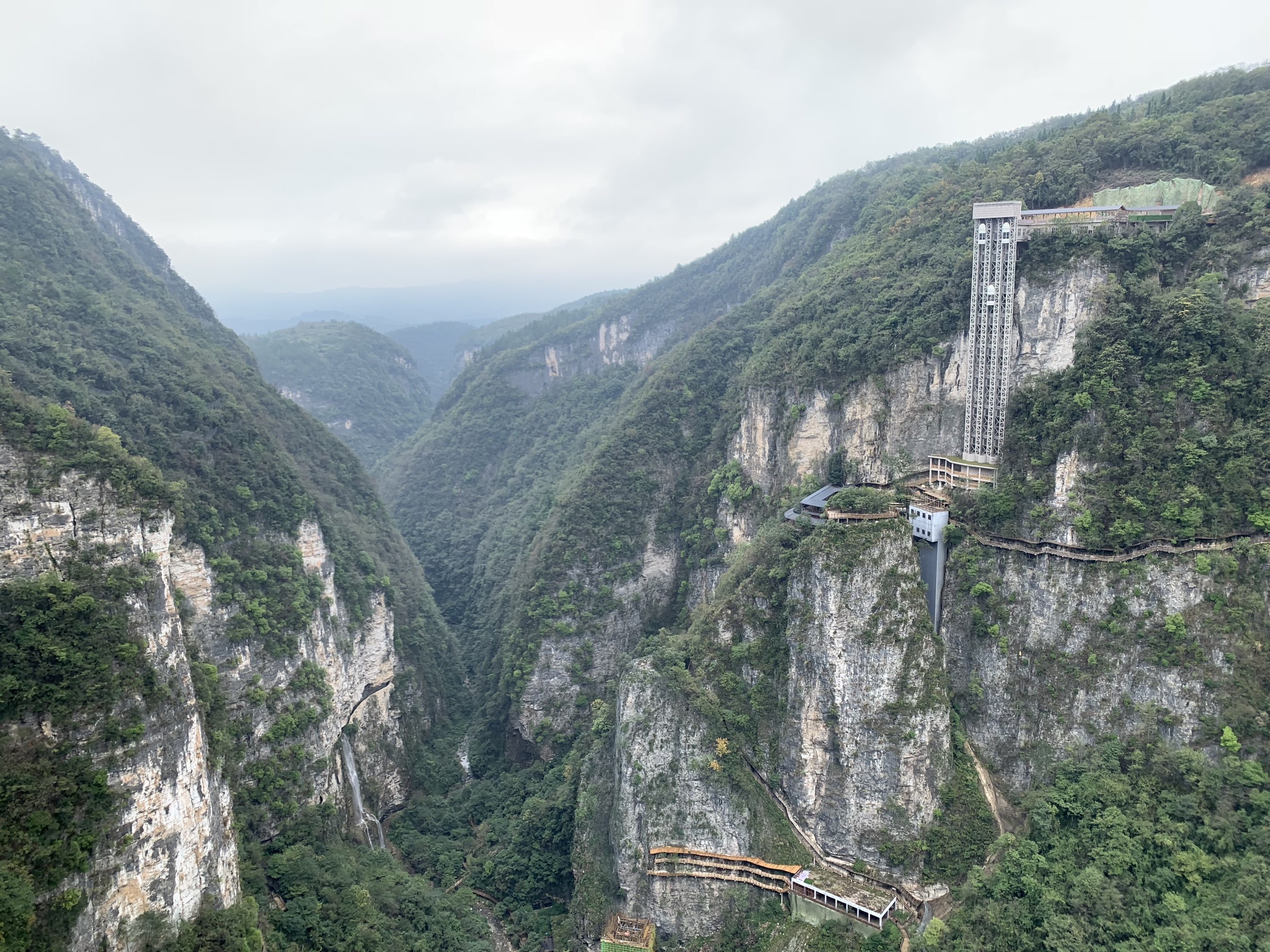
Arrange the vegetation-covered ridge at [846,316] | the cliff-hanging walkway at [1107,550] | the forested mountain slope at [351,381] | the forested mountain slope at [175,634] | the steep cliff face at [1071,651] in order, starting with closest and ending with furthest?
the forested mountain slope at [175,634] → the steep cliff face at [1071,651] → the cliff-hanging walkway at [1107,550] → the vegetation-covered ridge at [846,316] → the forested mountain slope at [351,381]

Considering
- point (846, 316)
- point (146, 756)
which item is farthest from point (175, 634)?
point (846, 316)

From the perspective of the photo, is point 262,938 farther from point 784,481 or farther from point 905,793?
point 784,481

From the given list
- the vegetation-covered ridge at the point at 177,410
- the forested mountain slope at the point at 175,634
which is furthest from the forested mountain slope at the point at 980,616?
the vegetation-covered ridge at the point at 177,410

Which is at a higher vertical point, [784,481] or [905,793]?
[784,481]

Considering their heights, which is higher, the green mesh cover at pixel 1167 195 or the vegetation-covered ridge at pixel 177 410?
the green mesh cover at pixel 1167 195

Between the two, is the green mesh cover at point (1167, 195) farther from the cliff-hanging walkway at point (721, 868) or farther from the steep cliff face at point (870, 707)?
the cliff-hanging walkway at point (721, 868)

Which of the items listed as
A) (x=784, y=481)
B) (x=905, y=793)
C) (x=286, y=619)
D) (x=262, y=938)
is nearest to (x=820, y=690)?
(x=905, y=793)

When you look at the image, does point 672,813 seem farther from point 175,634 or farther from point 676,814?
point 175,634
